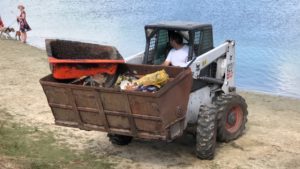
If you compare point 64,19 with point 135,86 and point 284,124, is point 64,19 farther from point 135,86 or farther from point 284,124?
point 135,86

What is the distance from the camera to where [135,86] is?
23.4 ft

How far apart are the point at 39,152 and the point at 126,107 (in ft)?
6.67

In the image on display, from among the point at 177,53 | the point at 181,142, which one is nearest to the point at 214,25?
the point at 181,142

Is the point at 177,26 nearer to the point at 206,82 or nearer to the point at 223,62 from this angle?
the point at 206,82

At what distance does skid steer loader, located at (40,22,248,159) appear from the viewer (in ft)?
22.3

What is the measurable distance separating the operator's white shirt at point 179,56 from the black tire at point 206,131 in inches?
36.5

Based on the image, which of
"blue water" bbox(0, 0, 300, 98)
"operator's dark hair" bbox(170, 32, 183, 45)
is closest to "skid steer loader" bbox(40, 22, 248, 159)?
"operator's dark hair" bbox(170, 32, 183, 45)

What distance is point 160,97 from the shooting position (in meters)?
6.53

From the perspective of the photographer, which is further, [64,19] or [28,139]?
[64,19]

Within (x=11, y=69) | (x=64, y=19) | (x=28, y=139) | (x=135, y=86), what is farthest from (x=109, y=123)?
(x=64, y=19)

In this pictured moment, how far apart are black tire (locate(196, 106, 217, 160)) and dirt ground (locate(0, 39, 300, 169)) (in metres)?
0.27

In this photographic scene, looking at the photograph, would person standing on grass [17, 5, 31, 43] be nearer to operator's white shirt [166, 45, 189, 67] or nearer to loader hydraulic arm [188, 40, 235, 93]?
loader hydraulic arm [188, 40, 235, 93]

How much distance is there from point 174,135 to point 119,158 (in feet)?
4.20

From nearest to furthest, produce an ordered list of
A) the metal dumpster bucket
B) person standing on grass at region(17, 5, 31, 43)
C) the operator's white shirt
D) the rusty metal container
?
1. the rusty metal container
2. the metal dumpster bucket
3. the operator's white shirt
4. person standing on grass at region(17, 5, 31, 43)
